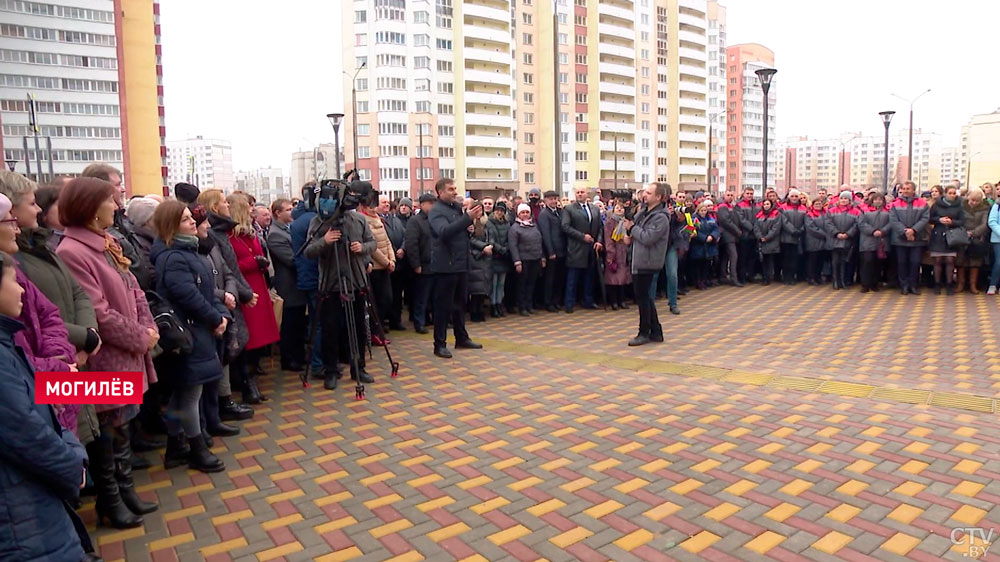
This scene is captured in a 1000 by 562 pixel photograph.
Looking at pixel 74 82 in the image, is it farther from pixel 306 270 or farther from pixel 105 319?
pixel 105 319

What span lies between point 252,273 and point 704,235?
9.56 m

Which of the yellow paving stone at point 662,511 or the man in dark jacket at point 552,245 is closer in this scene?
the yellow paving stone at point 662,511

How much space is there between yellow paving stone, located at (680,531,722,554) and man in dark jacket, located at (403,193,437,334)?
6565 mm

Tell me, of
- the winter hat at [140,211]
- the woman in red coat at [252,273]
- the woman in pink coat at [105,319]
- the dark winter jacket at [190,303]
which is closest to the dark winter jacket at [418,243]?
the woman in red coat at [252,273]

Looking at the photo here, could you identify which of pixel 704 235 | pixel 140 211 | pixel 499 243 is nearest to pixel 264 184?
pixel 704 235

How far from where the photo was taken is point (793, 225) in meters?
14.2

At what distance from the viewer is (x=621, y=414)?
18.8ft

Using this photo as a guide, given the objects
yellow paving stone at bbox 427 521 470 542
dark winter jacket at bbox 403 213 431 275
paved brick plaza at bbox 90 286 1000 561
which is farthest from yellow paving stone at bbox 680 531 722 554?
dark winter jacket at bbox 403 213 431 275

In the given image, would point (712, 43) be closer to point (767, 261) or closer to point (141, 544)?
point (767, 261)

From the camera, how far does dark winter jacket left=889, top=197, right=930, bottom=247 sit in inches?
487

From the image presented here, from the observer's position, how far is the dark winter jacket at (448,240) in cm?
809

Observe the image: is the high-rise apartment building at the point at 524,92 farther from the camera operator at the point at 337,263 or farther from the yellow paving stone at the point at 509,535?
the yellow paving stone at the point at 509,535

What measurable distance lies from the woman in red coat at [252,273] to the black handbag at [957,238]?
11.6 m

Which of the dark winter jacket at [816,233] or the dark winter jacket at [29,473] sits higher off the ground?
the dark winter jacket at [816,233]
